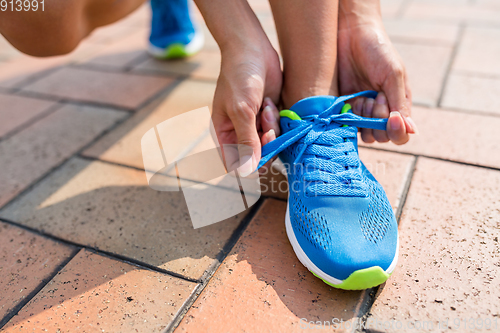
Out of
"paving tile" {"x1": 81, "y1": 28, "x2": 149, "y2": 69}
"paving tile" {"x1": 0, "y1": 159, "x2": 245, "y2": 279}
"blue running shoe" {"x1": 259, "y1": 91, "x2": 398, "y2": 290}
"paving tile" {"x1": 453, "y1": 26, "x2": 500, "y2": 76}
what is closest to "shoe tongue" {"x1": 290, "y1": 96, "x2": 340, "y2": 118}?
"blue running shoe" {"x1": 259, "y1": 91, "x2": 398, "y2": 290}

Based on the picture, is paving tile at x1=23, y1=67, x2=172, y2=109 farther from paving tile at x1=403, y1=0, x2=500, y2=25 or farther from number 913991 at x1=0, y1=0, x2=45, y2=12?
paving tile at x1=403, y1=0, x2=500, y2=25

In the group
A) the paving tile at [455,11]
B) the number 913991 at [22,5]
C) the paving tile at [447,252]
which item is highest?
the number 913991 at [22,5]

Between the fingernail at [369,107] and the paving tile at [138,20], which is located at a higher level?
the fingernail at [369,107]

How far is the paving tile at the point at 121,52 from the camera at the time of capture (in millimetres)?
2197

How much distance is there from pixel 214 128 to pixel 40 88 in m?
1.29

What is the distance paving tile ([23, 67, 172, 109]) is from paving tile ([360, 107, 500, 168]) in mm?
1062

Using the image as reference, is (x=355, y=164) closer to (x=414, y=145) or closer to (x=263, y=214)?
(x=263, y=214)

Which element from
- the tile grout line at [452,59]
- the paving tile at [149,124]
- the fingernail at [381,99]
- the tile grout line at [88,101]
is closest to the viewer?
the fingernail at [381,99]

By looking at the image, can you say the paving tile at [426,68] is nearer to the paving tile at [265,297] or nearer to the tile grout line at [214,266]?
the tile grout line at [214,266]

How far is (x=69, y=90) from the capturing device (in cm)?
192

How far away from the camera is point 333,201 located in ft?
3.02

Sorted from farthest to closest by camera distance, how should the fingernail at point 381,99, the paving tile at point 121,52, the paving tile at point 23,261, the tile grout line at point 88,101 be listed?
the paving tile at point 121,52, the tile grout line at point 88,101, the fingernail at point 381,99, the paving tile at point 23,261

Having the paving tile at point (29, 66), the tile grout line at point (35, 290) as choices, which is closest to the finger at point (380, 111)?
the tile grout line at point (35, 290)

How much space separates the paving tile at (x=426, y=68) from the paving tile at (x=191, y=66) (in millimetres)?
932
